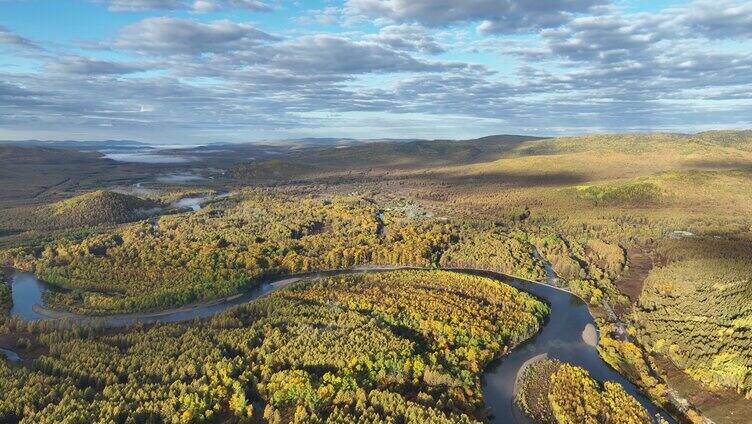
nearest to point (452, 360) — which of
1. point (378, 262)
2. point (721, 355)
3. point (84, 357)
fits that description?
point (721, 355)

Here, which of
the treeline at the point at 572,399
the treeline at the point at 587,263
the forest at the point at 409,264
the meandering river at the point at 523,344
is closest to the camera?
the treeline at the point at 572,399

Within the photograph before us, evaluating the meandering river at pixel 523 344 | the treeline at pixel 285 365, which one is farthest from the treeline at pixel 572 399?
the treeline at pixel 285 365

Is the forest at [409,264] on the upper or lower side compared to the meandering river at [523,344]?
upper

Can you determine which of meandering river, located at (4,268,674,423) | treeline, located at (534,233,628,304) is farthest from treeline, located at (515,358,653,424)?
treeline, located at (534,233,628,304)

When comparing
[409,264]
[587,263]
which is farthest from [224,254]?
[587,263]

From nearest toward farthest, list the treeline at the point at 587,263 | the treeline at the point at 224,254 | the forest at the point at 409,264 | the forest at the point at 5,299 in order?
the forest at the point at 409,264 < the forest at the point at 5,299 < the treeline at the point at 224,254 < the treeline at the point at 587,263

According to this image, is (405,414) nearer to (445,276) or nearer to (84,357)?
(84,357)

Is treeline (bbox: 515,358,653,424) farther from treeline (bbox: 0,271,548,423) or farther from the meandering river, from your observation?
treeline (bbox: 0,271,548,423)

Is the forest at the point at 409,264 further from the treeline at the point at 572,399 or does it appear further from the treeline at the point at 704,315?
the treeline at the point at 572,399

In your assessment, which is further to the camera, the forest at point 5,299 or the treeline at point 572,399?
the forest at point 5,299
